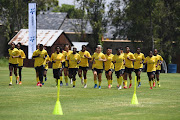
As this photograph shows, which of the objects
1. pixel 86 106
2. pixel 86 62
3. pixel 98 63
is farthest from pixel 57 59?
pixel 86 106

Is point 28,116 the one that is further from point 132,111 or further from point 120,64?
point 120,64

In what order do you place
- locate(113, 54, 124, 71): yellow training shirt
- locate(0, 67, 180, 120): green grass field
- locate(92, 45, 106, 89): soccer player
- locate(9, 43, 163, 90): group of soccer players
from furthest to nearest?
locate(113, 54, 124, 71): yellow training shirt < locate(9, 43, 163, 90): group of soccer players < locate(92, 45, 106, 89): soccer player < locate(0, 67, 180, 120): green grass field

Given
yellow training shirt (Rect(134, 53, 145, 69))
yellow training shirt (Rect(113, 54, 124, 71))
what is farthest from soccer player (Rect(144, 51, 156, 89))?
yellow training shirt (Rect(113, 54, 124, 71))

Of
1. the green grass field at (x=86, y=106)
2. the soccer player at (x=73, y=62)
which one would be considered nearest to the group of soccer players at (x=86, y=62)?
the soccer player at (x=73, y=62)

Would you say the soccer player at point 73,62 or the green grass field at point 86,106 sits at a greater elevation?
the soccer player at point 73,62

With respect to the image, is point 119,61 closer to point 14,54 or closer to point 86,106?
point 14,54

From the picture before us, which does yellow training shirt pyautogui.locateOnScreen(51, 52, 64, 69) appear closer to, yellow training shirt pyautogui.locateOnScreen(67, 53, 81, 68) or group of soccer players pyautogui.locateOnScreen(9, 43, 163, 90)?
group of soccer players pyautogui.locateOnScreen(9, 43, 163, 90)

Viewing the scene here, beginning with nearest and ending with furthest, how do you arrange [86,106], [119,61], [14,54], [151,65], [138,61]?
[86,106]
[119,61]
[151,65]
[14,54]
[138,61]

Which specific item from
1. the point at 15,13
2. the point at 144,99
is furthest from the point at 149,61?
the point at 15,13

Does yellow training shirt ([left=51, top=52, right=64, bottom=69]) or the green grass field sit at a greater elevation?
yellow training shirt ([left=51, top=52, right=64, bottom=69])

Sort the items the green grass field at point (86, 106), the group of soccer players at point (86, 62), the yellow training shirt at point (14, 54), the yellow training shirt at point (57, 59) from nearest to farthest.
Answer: the green grass field at point (86, 106) → the group of soccer players at point (86, 62) → the yellow training shirt at point (57, 59) → the yellow training shirt at point (14, 54)

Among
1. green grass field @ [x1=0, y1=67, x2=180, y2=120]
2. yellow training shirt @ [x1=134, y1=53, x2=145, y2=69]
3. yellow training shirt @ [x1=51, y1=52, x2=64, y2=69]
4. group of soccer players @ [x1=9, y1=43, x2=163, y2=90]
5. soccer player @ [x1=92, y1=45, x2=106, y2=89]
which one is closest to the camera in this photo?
green grass field @ [x1=0, y1=67, x2=180, y2=120]

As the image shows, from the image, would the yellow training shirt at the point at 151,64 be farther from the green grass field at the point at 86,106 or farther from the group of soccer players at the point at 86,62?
the green grass field at the point at 86,106

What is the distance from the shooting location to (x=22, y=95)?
70.8 feet
